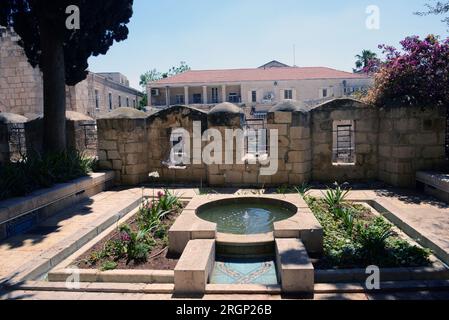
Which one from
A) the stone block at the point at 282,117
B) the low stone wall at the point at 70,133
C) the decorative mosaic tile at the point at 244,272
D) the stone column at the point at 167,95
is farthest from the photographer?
the stone column at the point at 167,95

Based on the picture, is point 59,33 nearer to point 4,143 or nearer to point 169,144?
point 4,143

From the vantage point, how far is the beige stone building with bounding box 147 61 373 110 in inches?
1366

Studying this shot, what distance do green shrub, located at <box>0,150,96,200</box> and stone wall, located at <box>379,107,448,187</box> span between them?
7517 mm

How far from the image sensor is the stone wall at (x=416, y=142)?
782cm

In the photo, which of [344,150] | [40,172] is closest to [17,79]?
[40,172]

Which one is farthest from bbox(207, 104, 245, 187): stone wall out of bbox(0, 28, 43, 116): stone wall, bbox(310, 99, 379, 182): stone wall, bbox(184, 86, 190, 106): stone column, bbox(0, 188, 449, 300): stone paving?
bbox(184, 86, 190, 106): stone column

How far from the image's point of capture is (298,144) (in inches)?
330

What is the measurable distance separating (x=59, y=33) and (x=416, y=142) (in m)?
8.97

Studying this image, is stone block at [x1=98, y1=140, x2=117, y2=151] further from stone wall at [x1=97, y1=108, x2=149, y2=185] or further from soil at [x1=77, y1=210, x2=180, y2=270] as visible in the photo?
soil at [x1=77, y1=210, x2=180, y2=270]

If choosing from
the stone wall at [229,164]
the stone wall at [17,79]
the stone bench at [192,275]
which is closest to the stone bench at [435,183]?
the stone wall at [229,164]

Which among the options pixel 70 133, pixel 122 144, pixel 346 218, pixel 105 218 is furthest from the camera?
pixel 70 133

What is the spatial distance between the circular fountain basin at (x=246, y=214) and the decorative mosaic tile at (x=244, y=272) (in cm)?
70

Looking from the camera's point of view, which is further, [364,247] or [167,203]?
[167,203]

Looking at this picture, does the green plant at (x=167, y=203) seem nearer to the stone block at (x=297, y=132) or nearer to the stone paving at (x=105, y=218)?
the stone paving at (x=105, y=218)
